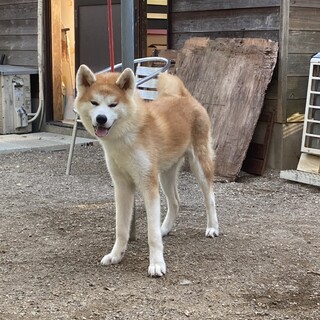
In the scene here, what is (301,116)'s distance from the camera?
21.6 ft

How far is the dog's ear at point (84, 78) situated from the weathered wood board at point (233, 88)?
2.98 meters

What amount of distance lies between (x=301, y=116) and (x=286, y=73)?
0.48 metres

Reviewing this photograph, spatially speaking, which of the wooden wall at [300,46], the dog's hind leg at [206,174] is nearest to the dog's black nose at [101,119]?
the dog's hind leg at [206,174]

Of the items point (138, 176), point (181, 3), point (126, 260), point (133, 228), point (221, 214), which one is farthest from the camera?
point (181, 3)

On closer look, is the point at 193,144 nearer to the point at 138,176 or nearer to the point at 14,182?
the point at 138,176

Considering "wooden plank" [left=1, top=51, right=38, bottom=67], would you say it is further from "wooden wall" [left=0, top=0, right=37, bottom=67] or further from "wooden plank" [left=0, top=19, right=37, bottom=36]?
"wooden plank" [left=0, top=19, right=37, bottom=36]

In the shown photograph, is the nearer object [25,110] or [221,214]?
[221,214]

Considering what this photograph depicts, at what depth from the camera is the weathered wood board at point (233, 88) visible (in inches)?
250

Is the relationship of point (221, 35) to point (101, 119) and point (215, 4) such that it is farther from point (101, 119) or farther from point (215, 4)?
point (101, 119)

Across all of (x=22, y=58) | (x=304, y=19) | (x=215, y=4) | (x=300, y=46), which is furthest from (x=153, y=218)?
(x=22, y=58)

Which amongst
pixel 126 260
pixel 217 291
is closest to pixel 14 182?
pixel 126 260

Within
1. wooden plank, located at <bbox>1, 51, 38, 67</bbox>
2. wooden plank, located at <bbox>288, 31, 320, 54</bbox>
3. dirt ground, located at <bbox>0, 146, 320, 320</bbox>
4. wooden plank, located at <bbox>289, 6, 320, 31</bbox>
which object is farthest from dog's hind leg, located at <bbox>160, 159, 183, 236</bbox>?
wooden plank, located at <bbox>1, 51, 38, 67</bbox>

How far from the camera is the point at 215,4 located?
7.11m

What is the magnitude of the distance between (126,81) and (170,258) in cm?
112
